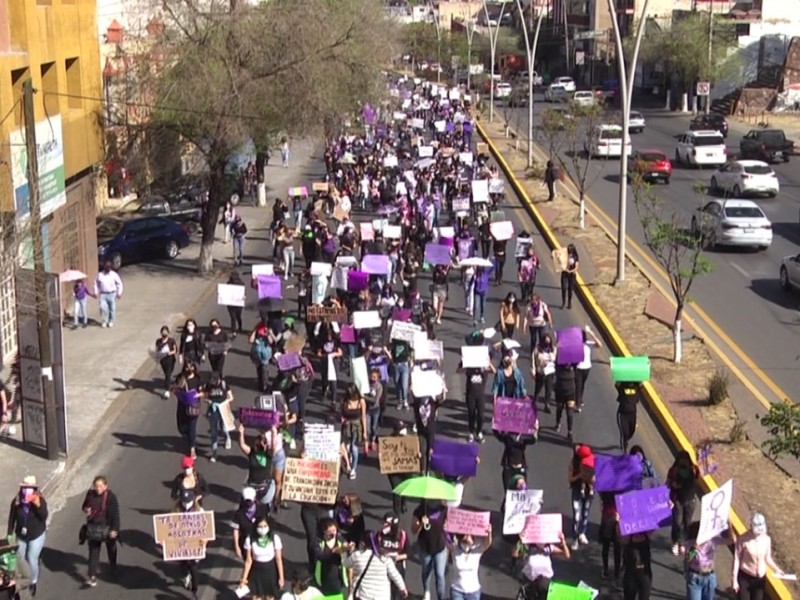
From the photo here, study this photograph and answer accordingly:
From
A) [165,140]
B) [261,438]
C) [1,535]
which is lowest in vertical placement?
[1,535]

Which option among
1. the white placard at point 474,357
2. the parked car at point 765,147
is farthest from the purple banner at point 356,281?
the parked car at point 765,147

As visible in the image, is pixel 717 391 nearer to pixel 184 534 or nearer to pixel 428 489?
pixel 428 489

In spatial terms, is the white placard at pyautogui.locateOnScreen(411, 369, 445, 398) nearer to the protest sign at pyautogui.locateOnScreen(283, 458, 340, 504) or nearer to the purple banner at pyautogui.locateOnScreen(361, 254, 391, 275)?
the protest sign at pyautogui.locateOnScreen(283, 458, 340, 504)

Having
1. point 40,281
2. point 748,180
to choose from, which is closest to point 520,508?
point 40,281

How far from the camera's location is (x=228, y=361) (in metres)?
21.9

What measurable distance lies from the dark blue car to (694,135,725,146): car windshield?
74.9 ft

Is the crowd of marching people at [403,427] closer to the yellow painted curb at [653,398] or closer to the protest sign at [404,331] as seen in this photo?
the protest sign at [404,331]

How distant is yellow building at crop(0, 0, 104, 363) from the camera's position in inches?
727

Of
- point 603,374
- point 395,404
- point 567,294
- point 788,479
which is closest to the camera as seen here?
point 788,479

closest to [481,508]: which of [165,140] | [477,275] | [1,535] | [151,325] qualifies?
[1,535]

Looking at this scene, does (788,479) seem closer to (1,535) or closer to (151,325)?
(1,535)

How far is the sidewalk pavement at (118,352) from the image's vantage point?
1716 centimetres

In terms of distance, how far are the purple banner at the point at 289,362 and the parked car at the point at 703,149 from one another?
109 feet

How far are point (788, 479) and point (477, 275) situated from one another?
870 centimetres
